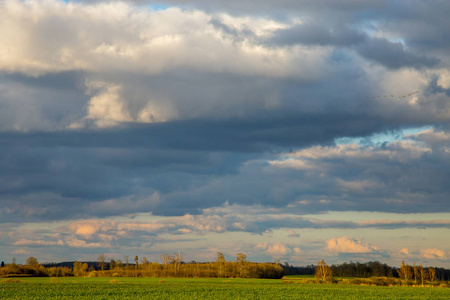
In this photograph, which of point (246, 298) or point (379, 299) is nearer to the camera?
point (246, 298)

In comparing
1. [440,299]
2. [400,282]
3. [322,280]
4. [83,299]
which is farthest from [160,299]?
[400,282]

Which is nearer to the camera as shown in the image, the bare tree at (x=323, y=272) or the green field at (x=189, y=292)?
the green field at (x=189, y=292)

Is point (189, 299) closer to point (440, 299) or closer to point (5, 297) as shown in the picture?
point (5, 297)

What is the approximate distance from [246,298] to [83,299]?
79.6 ft

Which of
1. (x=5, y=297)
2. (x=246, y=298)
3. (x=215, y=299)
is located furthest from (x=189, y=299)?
(x=5, y=297)

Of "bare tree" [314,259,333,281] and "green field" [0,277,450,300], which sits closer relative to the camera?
"green field" [0,277,450,300]

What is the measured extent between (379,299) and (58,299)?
50.8 m

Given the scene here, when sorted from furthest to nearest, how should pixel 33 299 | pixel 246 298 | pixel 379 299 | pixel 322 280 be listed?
pixel 322 280 → pixel 379 299 → pixel 246 298 → pixel 33 299

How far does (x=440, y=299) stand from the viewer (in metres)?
82.4

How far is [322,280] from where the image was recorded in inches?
6860

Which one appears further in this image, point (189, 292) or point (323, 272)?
point (323, 272)

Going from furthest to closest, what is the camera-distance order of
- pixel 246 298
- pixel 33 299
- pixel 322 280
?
pixel 322 280, pixel 246 298, pixel 33 299

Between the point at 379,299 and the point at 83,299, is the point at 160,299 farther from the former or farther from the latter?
the point at 379,299

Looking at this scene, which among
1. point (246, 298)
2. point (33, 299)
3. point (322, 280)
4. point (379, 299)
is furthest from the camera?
point (322, 280)
